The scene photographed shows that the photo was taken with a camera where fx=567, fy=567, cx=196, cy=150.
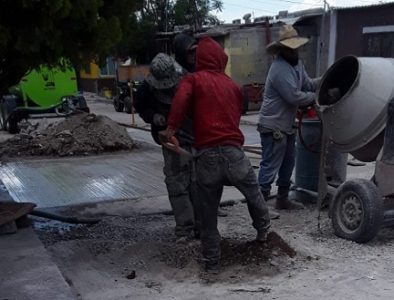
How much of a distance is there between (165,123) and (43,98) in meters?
11.0

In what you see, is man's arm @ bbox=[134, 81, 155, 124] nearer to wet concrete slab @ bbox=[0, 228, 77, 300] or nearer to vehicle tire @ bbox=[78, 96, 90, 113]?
wet concrete slab @ bbox=[0, 228, 77, 300]

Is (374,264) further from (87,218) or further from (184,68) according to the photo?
(87,218)

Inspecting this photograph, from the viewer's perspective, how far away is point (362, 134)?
5.22 meters

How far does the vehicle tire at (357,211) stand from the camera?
186 inches

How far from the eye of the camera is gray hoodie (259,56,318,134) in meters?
5.75

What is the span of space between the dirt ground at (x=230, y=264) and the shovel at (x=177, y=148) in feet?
2.51

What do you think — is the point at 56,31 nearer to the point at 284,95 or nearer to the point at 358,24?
the point at 284,95

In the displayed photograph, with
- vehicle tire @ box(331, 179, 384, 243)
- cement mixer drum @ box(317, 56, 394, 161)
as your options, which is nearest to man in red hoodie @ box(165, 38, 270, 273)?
vehicle tire @ box(331, 179, 384, 243)

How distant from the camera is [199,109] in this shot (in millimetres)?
4273

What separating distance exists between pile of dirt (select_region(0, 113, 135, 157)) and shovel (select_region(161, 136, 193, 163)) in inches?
236

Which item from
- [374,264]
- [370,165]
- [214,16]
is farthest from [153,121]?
[214,16]

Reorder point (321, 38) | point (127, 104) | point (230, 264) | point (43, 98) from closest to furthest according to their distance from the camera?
point (230, 264), point (43, 98), point (321, 38), point (127, 104)

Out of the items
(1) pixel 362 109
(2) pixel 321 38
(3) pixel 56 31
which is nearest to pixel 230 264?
(1) pixel 362 109

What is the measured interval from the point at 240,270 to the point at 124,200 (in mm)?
2849
